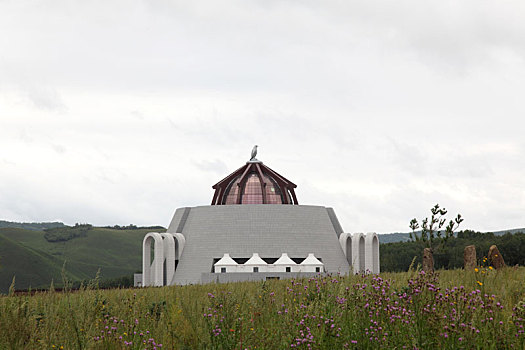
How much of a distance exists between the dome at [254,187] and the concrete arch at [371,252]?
6508 millimetres

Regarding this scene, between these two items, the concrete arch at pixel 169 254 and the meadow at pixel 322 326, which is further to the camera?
the concrete arch at pixel 169 254

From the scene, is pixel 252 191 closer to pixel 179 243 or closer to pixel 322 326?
pixel 179 243

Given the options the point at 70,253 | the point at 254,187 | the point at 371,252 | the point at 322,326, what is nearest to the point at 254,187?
the point at 254,187

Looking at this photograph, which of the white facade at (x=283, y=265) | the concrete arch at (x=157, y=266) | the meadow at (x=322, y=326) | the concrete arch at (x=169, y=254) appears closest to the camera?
the meadow at (x=322, y=326)

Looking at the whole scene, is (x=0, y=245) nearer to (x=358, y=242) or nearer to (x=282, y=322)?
(x=358, y=242)

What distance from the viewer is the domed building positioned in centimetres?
3966

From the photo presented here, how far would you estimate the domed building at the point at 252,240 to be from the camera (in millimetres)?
39656

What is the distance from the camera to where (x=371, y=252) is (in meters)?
43.5

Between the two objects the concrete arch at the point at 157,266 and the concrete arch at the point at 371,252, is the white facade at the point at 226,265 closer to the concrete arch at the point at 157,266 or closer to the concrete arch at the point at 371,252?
the concrete arch at the point at 157,266

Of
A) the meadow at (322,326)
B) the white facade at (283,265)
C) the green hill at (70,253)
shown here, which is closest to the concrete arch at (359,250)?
the white facade at (283,265)

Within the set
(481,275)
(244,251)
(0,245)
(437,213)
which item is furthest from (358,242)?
(0,245)

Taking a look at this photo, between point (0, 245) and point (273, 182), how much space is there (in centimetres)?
8730

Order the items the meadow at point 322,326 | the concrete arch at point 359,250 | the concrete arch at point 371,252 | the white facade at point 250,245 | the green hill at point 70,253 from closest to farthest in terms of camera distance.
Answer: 1. the meadow at point 322,326
2. the white facade at point 250,245
3. the concrete arch at point 371,252
4. the concrete arch at point 359,250
5. the green hill at point 70,253

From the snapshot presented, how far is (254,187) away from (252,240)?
5506mm
